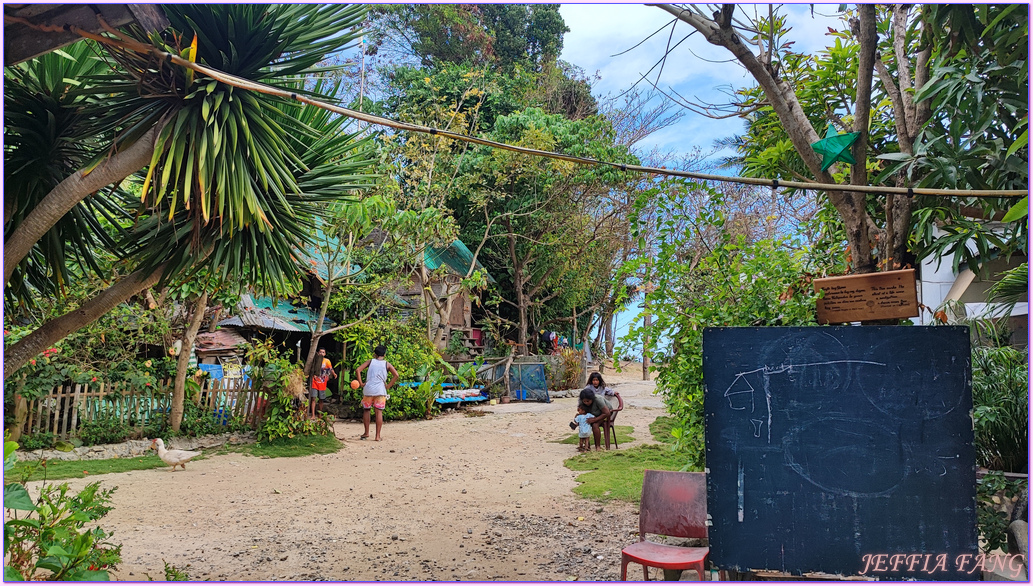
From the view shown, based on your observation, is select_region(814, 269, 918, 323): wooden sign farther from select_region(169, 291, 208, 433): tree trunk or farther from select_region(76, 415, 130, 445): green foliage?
select_region(76, 415, 130, 445): green foliage

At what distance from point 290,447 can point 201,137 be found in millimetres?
6857

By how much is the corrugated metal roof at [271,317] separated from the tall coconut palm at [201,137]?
6745 mm

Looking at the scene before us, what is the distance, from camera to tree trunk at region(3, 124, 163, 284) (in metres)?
3.75

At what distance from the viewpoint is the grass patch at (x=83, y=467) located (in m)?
7.17

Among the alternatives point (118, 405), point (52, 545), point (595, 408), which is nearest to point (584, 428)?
point (595, 408)

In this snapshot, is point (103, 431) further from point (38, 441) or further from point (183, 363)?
point (183, 363)

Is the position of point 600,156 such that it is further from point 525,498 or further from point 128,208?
point 128,208

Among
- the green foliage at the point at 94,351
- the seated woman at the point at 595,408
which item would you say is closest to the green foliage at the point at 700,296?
the seated woman at the point at 595,408

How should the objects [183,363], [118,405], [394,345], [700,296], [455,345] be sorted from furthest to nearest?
[455,345]
[394,345]
[183,363]
[118,405]
[700,296]

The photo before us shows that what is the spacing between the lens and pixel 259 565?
A: 15.6ft

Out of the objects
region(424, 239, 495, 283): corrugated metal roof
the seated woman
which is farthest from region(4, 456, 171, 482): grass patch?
region(424, 239, 495, 283): corrugated metal roof

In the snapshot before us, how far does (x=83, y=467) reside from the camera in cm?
779

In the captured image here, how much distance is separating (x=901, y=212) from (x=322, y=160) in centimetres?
423

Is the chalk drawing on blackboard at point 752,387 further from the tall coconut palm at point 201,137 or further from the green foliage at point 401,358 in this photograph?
the green foliage at point 401,358
